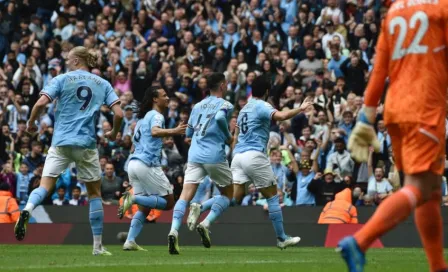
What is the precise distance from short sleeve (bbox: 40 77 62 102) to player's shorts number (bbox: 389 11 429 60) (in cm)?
568

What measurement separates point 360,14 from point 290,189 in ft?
19.3

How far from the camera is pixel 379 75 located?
8.47m

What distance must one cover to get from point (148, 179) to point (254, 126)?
5.49ft

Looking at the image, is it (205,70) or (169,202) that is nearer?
(169,202)

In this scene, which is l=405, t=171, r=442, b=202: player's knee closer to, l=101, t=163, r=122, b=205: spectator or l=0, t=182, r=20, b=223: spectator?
l=0, t=182, r=20, b=223: spectator

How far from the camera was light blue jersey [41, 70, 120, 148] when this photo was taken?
43.3 feet

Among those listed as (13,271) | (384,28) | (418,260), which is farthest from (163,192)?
(384,28)

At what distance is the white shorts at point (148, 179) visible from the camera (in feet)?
51.0

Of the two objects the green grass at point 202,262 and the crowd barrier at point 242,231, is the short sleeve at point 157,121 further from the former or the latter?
the crowd barrier at point 242,231

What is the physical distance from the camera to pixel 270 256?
44.2ft

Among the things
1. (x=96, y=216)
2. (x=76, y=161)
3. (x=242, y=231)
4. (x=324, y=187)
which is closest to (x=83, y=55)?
(x=76, y=161)

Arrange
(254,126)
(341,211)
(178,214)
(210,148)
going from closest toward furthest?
(178,214), (210,148), (254,126), (341,211)

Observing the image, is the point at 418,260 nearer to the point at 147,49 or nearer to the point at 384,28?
the point at 384,28

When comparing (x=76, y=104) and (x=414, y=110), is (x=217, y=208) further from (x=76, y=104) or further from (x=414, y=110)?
(x=414, y=110)
